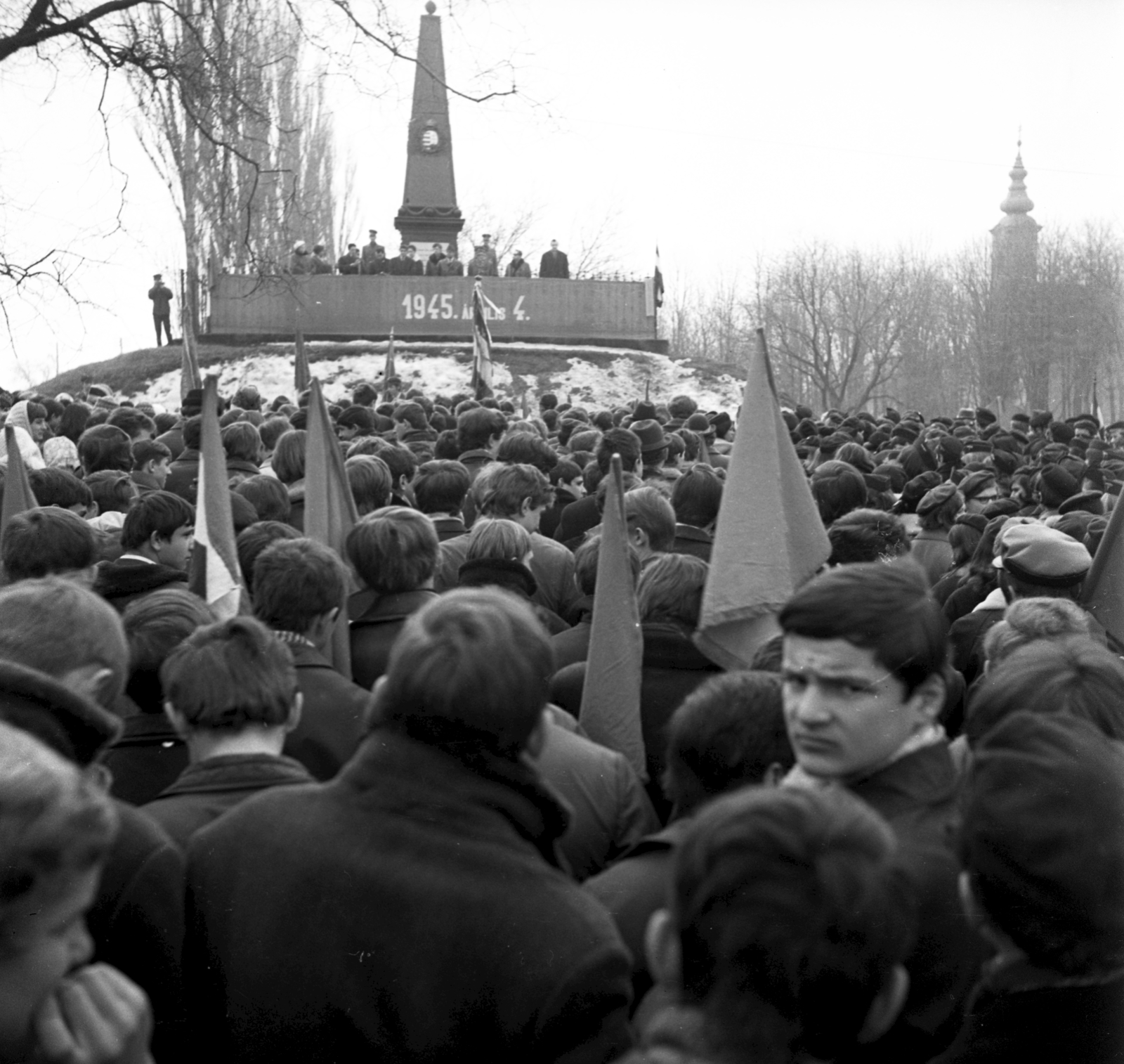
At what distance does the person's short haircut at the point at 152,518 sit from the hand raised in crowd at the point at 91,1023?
372 cm

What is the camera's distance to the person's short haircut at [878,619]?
285cm

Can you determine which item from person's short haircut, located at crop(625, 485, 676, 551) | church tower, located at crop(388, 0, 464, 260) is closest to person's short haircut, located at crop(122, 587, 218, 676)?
person's short haircut, located at crop(625, 485, 676, 551)

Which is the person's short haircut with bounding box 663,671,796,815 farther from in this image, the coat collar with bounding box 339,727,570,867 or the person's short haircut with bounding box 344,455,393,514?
the person's short haircut with bounding box 344,455,393,514

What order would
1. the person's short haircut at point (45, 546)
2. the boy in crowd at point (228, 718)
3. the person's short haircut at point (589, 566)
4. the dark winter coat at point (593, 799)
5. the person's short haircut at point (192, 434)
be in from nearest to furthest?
the boy in crowd at point (228, 718), the dark winter coat at point (593, 799), the person's short haircut at point (45, 546), the person's short haircut at point (589, 566), the person's short haircut at point (192, 434)

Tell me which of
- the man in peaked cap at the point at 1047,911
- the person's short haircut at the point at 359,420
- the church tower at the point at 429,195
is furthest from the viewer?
the church tower at the point at 429,195

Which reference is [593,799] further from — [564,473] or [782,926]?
[564,473]

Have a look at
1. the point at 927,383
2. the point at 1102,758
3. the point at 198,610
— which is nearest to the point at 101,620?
the point at 198,610

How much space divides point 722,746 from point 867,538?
2.50m

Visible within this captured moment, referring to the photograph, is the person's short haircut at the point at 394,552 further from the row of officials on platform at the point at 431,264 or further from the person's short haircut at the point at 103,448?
the row of officials on platform at the point at 431,264

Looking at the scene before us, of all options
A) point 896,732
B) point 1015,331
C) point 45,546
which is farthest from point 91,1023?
point 1015,331

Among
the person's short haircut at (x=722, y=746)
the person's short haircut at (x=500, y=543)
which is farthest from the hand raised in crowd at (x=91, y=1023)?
the person's short haircut at (x=500, y=543)

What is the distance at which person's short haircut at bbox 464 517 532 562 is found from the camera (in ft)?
17.0

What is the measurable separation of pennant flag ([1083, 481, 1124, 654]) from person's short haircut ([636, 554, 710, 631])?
4.20 feet

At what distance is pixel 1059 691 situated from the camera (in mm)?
2986
